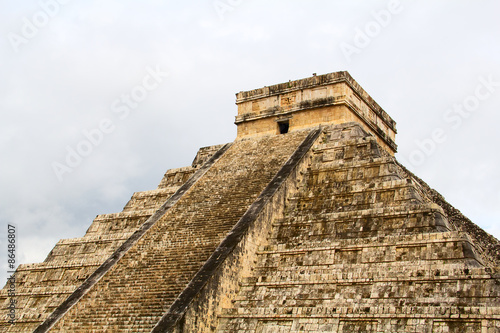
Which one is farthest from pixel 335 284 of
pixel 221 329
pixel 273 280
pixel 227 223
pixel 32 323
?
pixel 32 323

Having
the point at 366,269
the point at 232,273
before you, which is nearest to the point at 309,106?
the point at 232,273

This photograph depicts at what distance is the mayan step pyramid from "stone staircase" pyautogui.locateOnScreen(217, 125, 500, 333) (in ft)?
0.08

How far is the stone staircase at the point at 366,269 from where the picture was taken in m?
8.81

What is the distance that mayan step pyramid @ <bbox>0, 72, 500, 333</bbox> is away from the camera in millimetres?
9297

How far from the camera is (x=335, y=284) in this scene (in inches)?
393

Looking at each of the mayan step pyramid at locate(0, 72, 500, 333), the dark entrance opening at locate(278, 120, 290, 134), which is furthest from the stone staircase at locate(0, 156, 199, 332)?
the dark entrance opening at locate(278, 120, 290, 134)

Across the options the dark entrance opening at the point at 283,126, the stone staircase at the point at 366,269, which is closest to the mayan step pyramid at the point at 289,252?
the stone staircase at the point at 366,269

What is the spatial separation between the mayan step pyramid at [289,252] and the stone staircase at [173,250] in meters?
0.03

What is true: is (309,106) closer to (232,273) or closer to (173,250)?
(173,250)

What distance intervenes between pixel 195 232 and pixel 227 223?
2.42 feet

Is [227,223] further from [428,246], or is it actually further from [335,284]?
[428,246]

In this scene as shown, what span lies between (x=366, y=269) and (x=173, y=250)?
413 centimetres

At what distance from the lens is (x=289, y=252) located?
36.2 feet

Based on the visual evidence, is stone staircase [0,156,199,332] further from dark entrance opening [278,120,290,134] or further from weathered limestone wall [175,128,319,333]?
weathered limestone wall [175,128,319,333]
